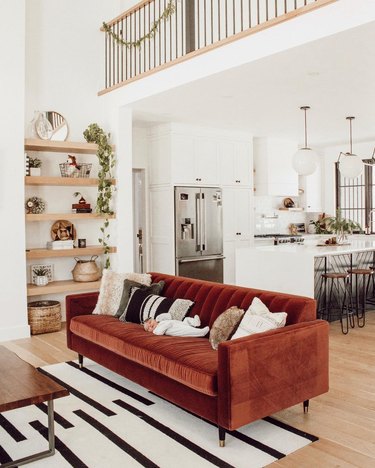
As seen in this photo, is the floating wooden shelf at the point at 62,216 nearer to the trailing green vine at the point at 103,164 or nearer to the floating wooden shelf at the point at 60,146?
the trailing green vine at the point at 103,164

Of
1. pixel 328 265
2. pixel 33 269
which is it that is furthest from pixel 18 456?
pixel 328 265

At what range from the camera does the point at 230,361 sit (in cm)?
277

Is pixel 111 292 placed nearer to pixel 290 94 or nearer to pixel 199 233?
pixel 290 94

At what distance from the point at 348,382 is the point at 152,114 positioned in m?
4.32

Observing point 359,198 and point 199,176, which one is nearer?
point 199,176

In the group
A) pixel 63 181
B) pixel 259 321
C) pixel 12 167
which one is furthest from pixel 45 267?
pixel 259 321

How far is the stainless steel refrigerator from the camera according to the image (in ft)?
24.3

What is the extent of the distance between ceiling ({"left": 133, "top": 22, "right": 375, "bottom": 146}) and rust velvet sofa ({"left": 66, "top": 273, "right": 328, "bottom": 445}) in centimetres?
211

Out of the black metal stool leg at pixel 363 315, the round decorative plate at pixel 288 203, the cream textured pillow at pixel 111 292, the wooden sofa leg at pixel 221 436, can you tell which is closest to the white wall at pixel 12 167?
the cream textured pillow at pixel 111 292

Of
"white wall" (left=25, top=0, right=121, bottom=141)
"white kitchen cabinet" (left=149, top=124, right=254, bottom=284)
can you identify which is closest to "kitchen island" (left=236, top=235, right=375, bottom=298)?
"white kitchen cabinet" (left=149, top=124, right=254, bottom=284)

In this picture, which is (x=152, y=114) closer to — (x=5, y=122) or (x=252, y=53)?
(x=5, y=122)

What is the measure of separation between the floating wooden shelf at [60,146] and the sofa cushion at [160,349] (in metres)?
2.43

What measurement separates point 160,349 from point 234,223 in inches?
199

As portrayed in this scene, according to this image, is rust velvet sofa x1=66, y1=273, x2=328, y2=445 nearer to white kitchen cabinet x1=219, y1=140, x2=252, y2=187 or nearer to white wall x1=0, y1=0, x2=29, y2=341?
white wall x1=0, y1=0, x2=29, y2=341
